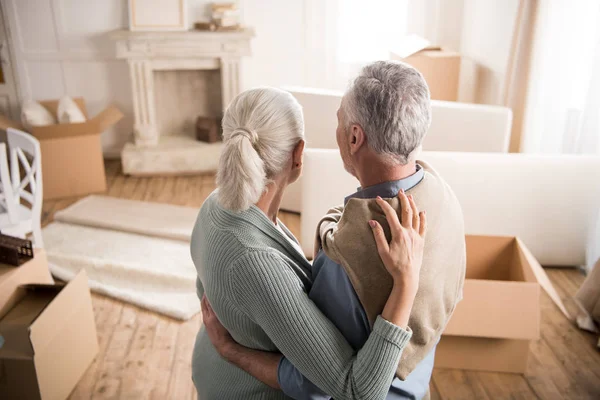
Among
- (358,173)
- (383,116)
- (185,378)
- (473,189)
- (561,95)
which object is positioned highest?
(383,116)

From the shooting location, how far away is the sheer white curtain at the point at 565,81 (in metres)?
2.98

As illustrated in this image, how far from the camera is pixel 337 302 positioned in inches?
41.9

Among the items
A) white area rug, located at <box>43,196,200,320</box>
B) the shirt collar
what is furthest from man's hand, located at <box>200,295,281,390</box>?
white area rug, located at <box>43,196,200,320</box>

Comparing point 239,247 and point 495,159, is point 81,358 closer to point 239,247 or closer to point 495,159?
point 239,247

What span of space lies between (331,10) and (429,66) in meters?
1.12

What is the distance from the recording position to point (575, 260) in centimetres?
299

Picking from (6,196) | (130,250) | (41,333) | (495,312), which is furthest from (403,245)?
(130,250)

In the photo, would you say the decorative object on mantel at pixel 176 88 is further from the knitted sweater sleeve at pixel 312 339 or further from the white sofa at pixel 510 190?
the knitted sweater sleeve at pixel 312 339

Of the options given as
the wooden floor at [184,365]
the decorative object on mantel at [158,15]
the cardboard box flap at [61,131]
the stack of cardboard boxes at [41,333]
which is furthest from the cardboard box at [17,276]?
the decorative object on mantel at [158,15]

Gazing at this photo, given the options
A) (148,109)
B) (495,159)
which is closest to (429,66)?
(495,159)

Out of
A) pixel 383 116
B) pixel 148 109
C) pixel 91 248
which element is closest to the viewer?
pixel 383 116

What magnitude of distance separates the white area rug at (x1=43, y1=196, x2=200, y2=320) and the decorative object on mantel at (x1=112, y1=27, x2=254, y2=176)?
644mm

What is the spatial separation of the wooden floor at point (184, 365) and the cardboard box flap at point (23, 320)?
0.36m

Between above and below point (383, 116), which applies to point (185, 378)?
below
